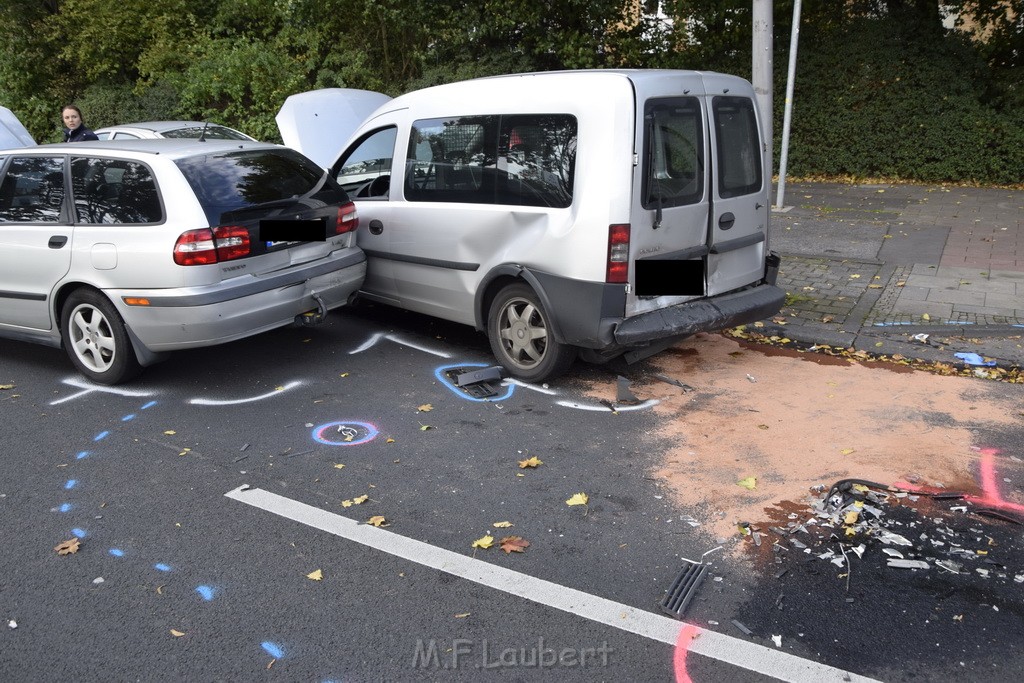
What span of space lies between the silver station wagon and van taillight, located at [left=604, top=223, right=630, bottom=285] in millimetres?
2208

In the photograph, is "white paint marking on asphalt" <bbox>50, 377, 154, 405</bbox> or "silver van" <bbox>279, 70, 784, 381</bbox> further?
"white paint marking on asphalt" <bbox>50, 377, 154, 405</bbox>

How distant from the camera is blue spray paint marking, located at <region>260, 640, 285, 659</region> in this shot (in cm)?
323

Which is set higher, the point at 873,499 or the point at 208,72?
the point at 208,72

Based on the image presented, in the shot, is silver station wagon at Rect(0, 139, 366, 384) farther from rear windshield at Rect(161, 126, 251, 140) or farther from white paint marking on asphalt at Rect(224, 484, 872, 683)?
rear windshield at Rect(161, 126, 251, 140)

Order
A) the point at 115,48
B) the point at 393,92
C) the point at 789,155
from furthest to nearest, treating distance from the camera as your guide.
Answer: the point at 115,48, the point at 393,92, the point at 789,155

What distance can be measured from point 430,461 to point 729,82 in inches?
125

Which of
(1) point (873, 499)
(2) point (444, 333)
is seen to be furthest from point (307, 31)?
(1) point (873, 499)

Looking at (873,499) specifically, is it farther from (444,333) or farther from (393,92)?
(393,92)

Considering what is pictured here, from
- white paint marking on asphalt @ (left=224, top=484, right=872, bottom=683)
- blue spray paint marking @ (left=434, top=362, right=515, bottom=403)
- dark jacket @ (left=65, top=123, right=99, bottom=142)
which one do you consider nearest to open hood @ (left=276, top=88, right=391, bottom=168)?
dark jacket @ (left=65, top=123, right=99, bottom=142)

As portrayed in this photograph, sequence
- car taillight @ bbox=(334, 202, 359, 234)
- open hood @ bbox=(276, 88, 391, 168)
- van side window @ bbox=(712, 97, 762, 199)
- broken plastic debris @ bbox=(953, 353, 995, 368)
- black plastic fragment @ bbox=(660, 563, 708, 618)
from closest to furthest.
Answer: black plastic fragment @ bbox=(660, 563, 708, 618)
van side window @ bbox=(712, 97, 762, 199)
broken plastic debris @ bbox=(953, 353, 995, 368)
car taillight @ bbox=(334, 202, 359, 234)
open hood @ bbox=(276, 88, 391, 168)

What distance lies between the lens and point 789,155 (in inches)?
563

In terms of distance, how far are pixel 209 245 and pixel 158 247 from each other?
1.06 ft

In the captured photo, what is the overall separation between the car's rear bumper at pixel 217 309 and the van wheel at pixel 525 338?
1.36 m

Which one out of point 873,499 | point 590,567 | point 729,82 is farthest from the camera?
point 729,82
